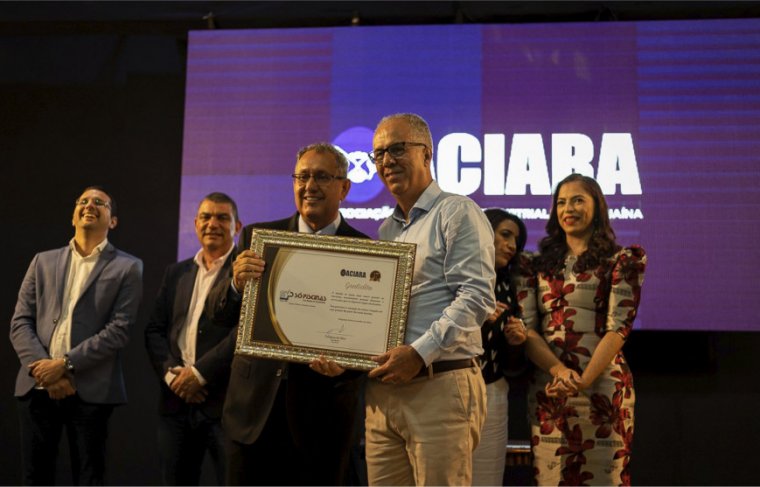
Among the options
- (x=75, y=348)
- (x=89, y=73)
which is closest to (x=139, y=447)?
(x=75, y=348)

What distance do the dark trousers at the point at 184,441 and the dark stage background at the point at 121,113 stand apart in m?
1.31

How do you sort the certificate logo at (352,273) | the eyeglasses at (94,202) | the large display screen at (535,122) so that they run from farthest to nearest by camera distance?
1. the large display screen at (535,122)
2. the eyeglasses at (94,202)
3. the certificate logo at (352,273)

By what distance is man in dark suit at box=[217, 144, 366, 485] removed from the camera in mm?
2248

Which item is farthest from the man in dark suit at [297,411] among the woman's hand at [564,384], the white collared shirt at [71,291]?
the white collared shirt at [71,291]

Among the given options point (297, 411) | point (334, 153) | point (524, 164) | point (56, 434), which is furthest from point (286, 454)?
point (524, 164)

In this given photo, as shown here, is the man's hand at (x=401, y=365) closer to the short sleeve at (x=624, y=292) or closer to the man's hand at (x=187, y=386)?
the short sleeve at (x=624, y=292)

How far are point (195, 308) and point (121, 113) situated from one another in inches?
79.3

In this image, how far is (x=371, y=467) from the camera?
6.97 ft

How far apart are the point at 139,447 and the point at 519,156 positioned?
9.86 feet

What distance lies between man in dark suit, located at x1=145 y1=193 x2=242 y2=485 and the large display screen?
806 mm

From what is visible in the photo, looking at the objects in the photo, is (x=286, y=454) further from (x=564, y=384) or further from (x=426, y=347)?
(x=564, y=384)

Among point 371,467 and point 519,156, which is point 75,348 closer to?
point 371,467

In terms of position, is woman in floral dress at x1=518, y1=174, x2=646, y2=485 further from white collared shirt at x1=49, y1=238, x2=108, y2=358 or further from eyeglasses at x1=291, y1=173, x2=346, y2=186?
white collared shirt at x1=49, y1=238, x2=108, y2=358

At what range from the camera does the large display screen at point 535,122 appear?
13.0 feet
